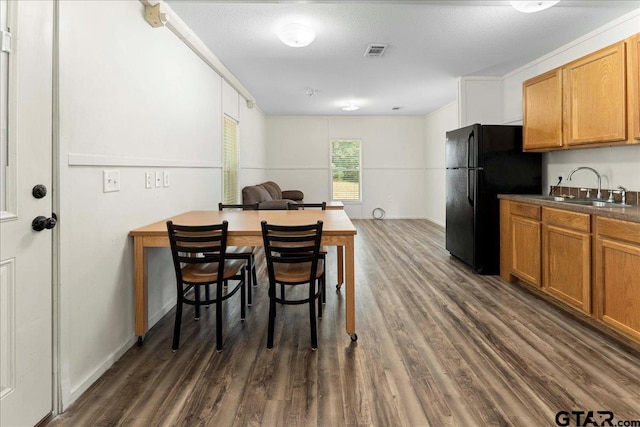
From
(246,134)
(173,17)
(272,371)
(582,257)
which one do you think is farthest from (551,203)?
(246,134)

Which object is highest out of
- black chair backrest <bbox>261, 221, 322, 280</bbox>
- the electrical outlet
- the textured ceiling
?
the textured ceiling

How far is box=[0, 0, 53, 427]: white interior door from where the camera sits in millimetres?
1455

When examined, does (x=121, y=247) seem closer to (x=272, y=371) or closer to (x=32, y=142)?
(x=32, y=142)

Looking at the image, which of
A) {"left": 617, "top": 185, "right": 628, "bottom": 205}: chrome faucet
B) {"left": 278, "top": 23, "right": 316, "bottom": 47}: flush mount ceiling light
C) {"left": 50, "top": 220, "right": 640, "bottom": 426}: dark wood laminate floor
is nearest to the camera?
{"left": 50, "top": 220, "right": 640, "bottom": 426}: dark wood laminate floor

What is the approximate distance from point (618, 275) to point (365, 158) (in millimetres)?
6910

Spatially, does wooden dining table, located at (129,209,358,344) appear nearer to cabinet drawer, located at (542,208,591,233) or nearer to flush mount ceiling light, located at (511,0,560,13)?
cabinet drawer, located at (542,208,591,233)

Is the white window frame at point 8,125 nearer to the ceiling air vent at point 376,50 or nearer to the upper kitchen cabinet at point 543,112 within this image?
the ceiling air vent at point 376,50

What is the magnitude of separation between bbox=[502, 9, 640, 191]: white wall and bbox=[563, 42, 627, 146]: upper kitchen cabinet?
0.38 m

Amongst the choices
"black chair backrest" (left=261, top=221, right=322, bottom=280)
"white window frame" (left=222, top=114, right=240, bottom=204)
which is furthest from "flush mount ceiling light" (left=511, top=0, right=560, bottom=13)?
"white window frame" (left=222, top=114, right=240, bottom=204)

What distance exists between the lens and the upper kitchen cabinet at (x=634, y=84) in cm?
261

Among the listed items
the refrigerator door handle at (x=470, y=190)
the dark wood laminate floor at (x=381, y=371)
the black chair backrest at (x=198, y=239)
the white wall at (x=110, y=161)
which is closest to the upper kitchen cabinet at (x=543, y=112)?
the refrigerator door handle at (x=470, y=190)

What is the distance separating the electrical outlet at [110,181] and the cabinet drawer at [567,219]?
323cm

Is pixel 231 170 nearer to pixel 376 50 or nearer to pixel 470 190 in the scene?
pixel 376 50

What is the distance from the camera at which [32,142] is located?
62.1 inches
